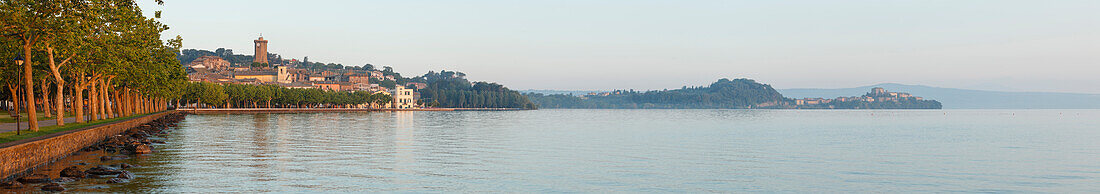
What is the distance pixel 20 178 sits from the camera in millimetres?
27234

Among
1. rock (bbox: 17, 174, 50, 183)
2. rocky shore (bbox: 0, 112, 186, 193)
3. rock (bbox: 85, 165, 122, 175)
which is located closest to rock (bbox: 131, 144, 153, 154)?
rocky shore (bbox: 0, 112, 186, 193)

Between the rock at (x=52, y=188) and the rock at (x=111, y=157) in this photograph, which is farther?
the rock at (x=111, y=157)

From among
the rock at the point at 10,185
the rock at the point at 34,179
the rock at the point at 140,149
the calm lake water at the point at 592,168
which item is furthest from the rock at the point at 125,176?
the rock at the point at 140,149

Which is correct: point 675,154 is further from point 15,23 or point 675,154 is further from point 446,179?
point 15,23

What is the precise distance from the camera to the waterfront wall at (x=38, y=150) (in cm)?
2728

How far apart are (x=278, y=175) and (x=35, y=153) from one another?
8.19m

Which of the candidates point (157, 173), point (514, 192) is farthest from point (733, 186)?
point (157, 173)

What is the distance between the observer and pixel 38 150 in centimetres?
3156

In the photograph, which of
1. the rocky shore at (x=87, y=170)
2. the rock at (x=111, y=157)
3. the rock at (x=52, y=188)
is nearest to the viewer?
the rock at (x=52, y=188)

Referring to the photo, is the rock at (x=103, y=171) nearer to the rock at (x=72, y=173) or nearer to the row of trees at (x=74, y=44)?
the rock at (x=72, y=173)

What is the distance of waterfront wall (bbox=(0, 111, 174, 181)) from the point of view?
27281mm

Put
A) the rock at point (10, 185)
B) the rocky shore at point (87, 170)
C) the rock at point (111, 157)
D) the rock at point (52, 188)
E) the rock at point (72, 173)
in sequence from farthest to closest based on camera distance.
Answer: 1. the rock at point (111, 157)
2. the rock at point (72, 173)
3. the rocky shore at point (87, 170)
4. the rock at point (52, 188)
5. the rock at point (10, 185)

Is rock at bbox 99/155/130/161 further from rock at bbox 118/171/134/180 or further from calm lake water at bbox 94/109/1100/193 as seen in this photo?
rock at bbox 118/171/134/180

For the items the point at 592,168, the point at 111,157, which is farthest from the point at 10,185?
the point at 592,168
